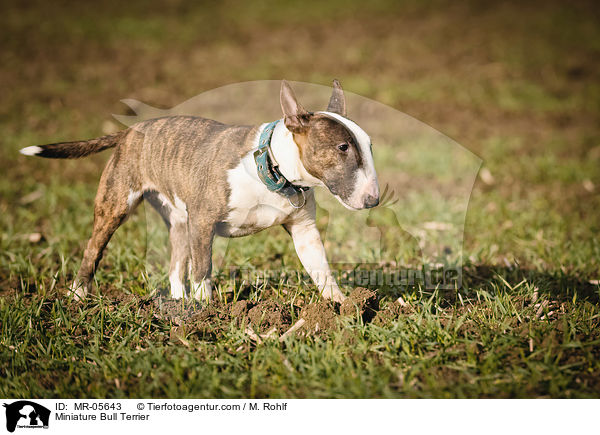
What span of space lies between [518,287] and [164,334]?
2.43 m

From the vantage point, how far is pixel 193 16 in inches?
603

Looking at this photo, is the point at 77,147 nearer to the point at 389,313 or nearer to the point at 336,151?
the point at 336,151

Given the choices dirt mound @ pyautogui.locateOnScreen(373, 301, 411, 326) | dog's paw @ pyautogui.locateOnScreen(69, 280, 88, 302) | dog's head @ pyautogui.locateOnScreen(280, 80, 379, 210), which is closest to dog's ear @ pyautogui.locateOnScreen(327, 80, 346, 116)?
dog's head @ pyautogui.locateOnScreen(280, 80, 379, 210)

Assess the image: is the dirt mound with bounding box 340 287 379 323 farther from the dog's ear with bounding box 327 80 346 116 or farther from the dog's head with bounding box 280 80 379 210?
the dog's ear with bounding box 327 80 346 116

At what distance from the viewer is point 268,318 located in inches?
132

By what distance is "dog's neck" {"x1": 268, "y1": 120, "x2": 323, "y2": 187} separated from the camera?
9.95ft

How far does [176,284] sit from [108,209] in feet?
2.28

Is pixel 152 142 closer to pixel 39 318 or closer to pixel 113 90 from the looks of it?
pixel 39 318

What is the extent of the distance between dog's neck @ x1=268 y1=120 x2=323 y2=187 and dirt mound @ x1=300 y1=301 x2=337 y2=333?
0.78 meters

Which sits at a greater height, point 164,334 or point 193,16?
point 193,16

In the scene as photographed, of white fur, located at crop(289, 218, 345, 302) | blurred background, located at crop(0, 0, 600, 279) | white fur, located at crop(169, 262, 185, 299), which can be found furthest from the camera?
blurred background, located at crop(0, 0, 600, 279)

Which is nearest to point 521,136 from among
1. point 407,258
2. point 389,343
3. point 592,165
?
point 592,165
